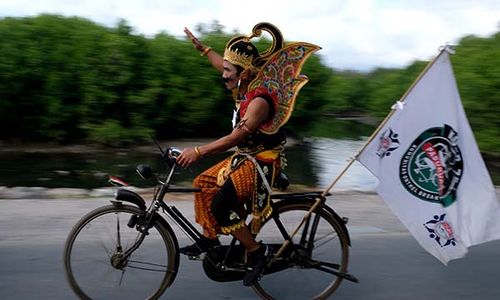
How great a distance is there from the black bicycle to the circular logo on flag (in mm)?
597

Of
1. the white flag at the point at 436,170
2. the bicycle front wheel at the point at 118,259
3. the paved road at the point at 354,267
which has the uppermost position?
the white flag at the point at 436,170

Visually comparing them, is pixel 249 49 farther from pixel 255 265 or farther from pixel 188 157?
pixel 255 265

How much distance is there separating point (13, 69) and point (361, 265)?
8.55 m

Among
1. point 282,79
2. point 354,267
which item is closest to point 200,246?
point 282,79

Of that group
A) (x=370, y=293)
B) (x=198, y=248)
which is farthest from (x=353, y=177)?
(x=198, y=248)

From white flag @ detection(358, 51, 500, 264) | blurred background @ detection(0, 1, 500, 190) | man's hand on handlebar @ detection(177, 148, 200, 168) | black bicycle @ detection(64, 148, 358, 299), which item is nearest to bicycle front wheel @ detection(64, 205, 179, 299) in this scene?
black bicycle @ detection(64, 148, 358, 299)

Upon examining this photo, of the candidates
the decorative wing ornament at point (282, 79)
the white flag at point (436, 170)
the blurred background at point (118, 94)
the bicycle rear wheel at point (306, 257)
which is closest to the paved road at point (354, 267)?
the bicycle rear wheel at point (306, 257)

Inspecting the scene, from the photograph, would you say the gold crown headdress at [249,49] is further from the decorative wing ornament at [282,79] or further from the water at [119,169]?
the water at [119,169]

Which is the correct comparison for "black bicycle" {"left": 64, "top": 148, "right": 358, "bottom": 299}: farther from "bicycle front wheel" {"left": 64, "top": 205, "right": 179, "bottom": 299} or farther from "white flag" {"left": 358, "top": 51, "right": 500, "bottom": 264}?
"white flag" {"left": 358, "top": 51, "right": 500, "bottom": 264}

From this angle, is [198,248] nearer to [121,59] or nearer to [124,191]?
[124,191]

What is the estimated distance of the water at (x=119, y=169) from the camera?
970cm

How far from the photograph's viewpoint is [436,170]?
460 centimetres

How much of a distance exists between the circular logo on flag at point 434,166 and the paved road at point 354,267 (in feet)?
2.87

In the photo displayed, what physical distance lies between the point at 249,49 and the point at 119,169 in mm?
6952
